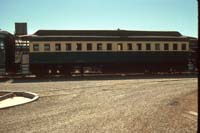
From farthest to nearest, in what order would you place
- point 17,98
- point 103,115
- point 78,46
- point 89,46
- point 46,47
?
point 89,46
point 78,46
point 46,47
point 17,98
point 103,115

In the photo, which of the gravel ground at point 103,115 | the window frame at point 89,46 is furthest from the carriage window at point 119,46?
the gravel ground at point 103,115

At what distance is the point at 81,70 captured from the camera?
30.1m

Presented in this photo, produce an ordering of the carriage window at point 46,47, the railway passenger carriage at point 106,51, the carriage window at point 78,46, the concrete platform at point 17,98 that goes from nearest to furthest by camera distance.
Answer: the concrete platform at point 17,98, the carriage window at point 46,47, the railway passenger carriage at point 106,51, the carriage window at point 78,46

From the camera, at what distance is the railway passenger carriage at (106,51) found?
2825cm

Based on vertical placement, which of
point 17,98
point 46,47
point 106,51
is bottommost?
point 17,98

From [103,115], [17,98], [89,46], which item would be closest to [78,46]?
[89,46]

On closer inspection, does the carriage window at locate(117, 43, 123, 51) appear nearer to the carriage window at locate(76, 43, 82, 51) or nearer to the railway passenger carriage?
the railway passenger carriage

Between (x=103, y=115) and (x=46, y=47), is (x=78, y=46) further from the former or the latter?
(x=103, y=115)

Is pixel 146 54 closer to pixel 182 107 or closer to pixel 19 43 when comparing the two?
pixel 19 43

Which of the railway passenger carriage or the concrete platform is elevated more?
the railway passenger carriage

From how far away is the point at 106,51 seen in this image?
29734mm

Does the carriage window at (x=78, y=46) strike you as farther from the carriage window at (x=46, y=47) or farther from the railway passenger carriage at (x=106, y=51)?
the carriage window at (x=46, y=47)

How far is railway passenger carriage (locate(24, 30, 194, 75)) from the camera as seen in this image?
2825cm

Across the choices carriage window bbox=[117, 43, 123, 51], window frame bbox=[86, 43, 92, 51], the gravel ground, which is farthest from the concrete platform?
carriage window bbox=[117, 43, 123, 51]
